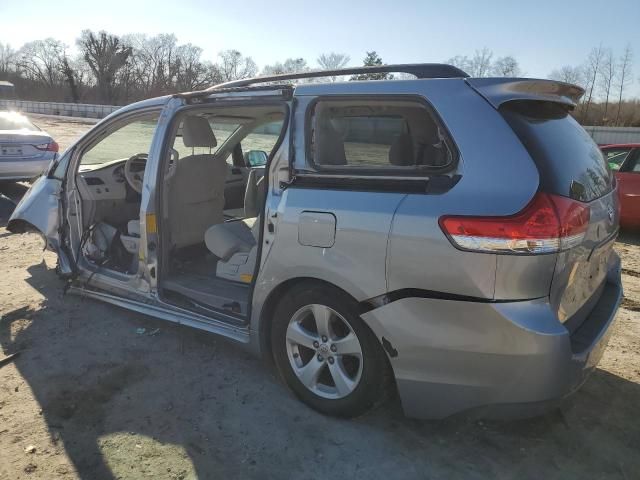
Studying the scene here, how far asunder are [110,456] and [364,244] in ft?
5.34

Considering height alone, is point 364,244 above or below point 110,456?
above

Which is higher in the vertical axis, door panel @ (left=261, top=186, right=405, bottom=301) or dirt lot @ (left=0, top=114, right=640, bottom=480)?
door panel @ (left=261, top=186, right=405, bottom=301)

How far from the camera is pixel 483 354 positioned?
2.25 metres

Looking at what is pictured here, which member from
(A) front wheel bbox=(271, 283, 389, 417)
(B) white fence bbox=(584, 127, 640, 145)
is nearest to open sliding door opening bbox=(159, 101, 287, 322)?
(A) front wheel bbox=(271, 283, 389, 417)

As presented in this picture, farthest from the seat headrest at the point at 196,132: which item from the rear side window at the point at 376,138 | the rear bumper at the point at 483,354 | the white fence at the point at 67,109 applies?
the white fence at the point at 67,109

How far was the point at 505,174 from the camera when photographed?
2199mm

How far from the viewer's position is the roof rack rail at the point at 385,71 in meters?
2.64

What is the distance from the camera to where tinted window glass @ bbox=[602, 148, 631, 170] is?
25.0 feet

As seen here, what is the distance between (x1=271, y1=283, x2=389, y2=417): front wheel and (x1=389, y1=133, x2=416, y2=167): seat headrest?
0.74 meters

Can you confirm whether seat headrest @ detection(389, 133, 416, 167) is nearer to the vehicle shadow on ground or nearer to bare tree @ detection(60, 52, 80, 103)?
the vehicle shadow on ground

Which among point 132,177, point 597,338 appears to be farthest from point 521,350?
point 132,177

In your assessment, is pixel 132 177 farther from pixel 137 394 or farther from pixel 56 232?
pixel 137 394

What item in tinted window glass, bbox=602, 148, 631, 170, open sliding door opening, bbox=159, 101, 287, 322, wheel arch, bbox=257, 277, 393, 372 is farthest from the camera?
tinted window glass, bbox=602, 148, 631, 170

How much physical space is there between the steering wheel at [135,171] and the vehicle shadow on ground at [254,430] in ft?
5.30
